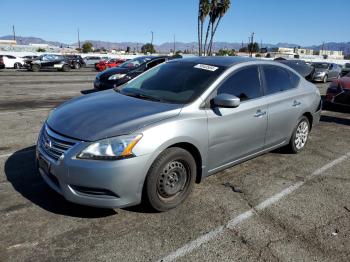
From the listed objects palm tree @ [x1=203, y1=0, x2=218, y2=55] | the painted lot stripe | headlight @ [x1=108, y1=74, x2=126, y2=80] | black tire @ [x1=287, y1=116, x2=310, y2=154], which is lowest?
the painted lot stripe

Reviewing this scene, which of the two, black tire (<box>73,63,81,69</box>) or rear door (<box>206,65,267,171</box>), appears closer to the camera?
rear door (<box>206,65,267,171</box>)

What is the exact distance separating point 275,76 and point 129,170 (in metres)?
3.09

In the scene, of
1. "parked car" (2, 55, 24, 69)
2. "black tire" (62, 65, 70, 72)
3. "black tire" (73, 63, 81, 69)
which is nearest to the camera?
"black tire" (62, 65, 70, 72)

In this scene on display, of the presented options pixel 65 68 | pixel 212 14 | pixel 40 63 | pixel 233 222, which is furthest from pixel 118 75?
pixel 212 14

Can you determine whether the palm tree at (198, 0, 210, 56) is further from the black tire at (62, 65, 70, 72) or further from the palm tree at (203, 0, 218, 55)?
the black tire at (62, 65, 70, 72)

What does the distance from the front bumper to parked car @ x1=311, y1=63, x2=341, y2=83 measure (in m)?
20.7

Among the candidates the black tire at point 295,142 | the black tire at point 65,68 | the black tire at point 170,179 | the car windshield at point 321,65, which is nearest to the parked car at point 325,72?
the car windshield at point 321,65

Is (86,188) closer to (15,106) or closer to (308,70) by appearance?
(15,106)

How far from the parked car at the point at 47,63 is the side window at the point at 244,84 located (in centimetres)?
2645

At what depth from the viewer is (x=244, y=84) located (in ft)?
14.9

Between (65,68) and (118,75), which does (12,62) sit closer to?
(65,68)

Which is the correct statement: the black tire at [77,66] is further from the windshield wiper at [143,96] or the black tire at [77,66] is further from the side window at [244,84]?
the side window at [244,84]

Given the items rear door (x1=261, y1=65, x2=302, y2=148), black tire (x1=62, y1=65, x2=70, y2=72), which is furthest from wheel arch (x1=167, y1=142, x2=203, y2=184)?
black tire (x1=62, y1=65, x2=70, y2=72)

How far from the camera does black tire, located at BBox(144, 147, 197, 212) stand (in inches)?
135
